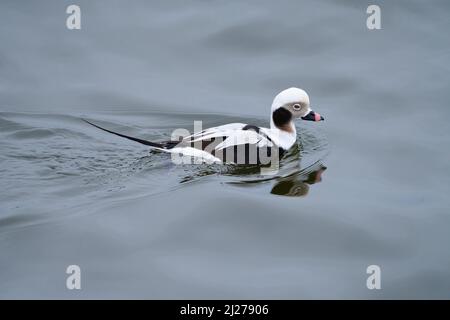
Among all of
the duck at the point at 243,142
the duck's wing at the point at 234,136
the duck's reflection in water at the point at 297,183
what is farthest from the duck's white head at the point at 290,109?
the duck's reflection in water at the point at 297,183

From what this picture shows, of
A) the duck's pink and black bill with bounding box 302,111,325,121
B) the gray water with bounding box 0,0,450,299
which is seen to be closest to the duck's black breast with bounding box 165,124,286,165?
the gray water with bounding box 0,0,450,299

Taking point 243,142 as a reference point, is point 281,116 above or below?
above

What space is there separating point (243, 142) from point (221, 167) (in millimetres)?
334

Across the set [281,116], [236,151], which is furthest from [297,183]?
[281,116]

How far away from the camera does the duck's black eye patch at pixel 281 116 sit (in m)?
8.14

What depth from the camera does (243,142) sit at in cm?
762

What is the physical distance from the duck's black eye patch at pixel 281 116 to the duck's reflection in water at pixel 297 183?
2.38 ft

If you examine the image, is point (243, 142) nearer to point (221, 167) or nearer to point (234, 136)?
point (234, 136)

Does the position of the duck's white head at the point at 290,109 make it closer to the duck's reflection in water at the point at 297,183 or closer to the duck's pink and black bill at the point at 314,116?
the duck's pink and black bill at the point at 314,116

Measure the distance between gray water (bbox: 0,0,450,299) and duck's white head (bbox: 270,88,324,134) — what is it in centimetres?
39

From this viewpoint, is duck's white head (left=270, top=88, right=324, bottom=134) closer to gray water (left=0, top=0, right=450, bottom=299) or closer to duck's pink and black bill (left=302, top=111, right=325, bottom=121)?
duck's pink and black bill (left=302, top=111, right=325, bottom=121)

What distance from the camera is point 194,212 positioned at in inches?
261

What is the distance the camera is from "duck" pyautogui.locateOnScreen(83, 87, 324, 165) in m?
7.56
